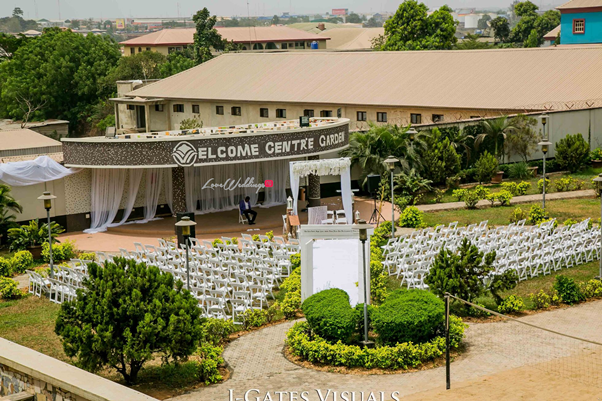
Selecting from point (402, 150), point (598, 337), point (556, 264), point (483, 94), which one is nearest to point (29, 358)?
point (598, 337)

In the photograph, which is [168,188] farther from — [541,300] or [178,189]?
[541,300]

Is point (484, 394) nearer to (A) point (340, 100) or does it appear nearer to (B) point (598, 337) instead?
(B) point (598, 337)

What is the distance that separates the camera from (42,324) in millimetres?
19438

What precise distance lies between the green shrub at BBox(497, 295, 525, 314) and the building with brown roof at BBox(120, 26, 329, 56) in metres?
111

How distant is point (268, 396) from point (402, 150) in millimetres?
21866

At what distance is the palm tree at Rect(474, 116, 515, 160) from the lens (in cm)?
3750

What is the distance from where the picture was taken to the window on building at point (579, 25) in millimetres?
64750

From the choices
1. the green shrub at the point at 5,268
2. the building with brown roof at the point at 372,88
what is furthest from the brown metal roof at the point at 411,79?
the green shrub at the point at 5,268

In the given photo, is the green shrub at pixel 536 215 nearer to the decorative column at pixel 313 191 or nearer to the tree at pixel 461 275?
the decorative column at pixel 313 191

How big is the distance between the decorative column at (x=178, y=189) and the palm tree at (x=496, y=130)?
13828 mm

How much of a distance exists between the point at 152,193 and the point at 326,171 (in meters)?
7.09

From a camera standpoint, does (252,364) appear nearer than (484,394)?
No

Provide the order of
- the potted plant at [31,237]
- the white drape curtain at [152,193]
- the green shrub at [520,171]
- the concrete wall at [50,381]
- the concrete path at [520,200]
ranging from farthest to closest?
the green shrub at [520,171] < the concrete path at [520,200] < the white drape curtain at [152,193] < the potted plant at [31,237] < the concrete wall at [50,381]

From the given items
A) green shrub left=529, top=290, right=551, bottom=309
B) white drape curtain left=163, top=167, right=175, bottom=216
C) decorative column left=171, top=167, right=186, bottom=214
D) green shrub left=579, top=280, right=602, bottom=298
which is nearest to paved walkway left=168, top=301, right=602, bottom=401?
green shrub left=529, top=290, right=551, bottom=309
